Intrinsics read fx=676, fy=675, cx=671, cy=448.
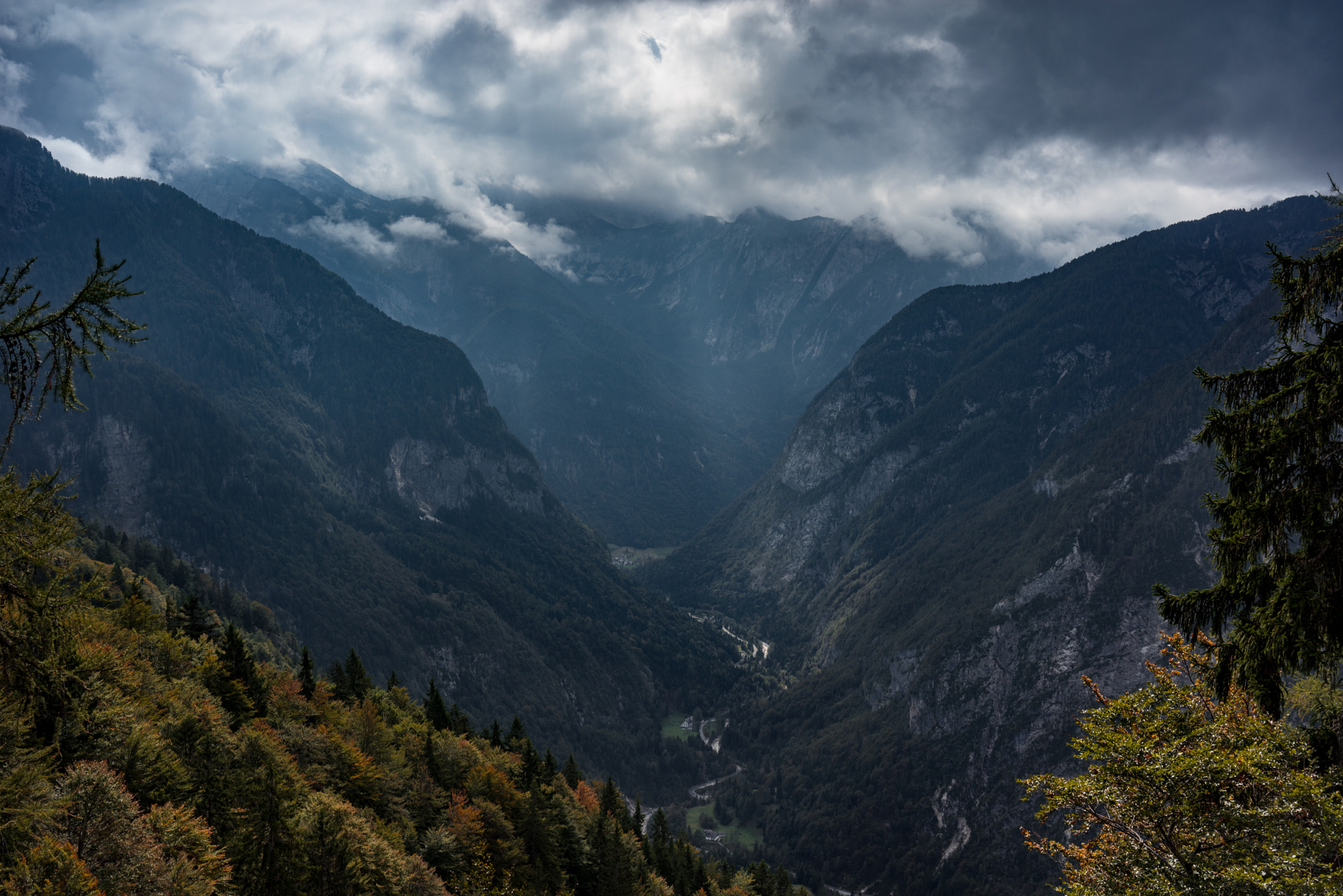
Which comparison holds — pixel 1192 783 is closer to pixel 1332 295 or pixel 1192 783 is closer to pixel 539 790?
pixel 1332 295

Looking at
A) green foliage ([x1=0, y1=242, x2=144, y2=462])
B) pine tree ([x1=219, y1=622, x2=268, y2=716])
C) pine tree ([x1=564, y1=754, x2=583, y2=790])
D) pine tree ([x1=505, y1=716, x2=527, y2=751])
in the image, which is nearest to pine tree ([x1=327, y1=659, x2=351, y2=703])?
pine tree ([x1=505, y1=716, x2=527, y2=751])

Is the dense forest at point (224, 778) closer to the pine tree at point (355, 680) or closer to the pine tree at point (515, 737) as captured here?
the pine tree at point (355, 680)

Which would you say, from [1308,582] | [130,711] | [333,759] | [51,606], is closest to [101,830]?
[130,711]

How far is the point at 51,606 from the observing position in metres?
14.7

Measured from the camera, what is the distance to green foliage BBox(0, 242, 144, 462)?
568 inches

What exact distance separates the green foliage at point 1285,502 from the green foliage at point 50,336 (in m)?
24.5

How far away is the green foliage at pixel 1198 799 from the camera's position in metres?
14.8

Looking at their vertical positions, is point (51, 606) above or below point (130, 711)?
above

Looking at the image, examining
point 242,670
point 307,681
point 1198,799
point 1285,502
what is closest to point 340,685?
point 307,681

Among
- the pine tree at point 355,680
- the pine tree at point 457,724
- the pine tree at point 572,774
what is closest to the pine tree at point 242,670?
the pine tree at point 355,680

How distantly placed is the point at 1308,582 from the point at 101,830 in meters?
42.8

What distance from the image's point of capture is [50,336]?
49.4 ft

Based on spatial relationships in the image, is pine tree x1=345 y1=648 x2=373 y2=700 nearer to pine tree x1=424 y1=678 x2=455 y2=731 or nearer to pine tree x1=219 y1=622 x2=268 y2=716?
pine tree x1=424 y1=678 x2=455 y2=731

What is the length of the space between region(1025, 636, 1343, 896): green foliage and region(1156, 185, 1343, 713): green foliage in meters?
1.84
